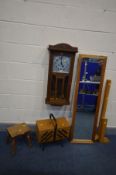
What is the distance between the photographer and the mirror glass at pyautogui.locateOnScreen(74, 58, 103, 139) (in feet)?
8.22

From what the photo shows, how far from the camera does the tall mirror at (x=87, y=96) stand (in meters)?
2.49

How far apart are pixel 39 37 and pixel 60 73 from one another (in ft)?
1.82

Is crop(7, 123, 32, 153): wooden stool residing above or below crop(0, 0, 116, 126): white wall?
below

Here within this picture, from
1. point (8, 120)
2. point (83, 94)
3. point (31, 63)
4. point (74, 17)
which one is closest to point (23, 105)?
point (8, 120)

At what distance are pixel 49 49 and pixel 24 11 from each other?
57 centimetres

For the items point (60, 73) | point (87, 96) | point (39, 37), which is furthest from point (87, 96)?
point (39, 37)

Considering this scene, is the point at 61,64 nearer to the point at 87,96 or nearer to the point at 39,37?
the point at 39,37

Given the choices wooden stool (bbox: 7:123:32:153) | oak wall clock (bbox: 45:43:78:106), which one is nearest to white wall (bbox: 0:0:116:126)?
oak wall clock (bbox: 45:43:78:106)

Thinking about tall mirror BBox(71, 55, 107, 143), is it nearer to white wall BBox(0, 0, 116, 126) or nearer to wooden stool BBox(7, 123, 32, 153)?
white wall BBox(0, 0, 116, 126)

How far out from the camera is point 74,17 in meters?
2.37

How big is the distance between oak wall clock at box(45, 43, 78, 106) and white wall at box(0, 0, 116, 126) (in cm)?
12

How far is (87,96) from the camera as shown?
2.62m

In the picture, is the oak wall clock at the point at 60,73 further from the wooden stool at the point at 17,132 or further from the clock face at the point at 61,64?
the wooden stool at the point at 17,132

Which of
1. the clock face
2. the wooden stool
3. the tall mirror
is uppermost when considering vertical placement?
the clock face
